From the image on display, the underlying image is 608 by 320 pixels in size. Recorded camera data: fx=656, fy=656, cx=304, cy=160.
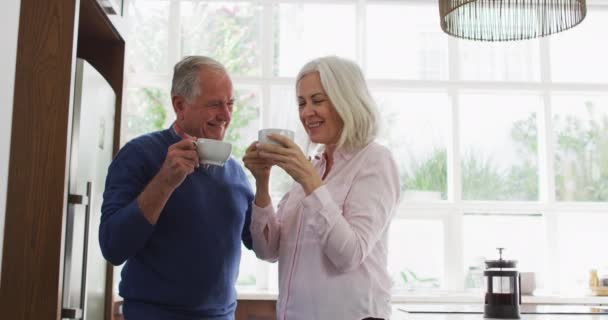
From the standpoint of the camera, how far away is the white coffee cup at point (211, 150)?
161 cm

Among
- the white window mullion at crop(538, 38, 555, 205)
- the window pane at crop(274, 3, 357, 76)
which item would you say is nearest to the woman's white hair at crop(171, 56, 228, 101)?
the window pane at crop(274, 3, 357, 76)

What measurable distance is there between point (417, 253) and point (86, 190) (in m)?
3.43

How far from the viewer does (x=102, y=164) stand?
2.55 metres

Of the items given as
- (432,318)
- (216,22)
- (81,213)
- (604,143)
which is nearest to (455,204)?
(604,143)

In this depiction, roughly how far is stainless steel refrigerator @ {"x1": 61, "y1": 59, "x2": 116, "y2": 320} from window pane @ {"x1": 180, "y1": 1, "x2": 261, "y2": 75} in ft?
8.65

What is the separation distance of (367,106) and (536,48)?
4.26 meters

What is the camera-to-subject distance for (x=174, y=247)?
5.87 feet

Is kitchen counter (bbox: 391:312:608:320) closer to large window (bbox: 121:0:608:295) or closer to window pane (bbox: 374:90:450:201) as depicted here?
large window (bbox: 121:0:608:295)

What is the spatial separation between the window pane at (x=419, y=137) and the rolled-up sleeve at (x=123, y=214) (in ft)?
12.0

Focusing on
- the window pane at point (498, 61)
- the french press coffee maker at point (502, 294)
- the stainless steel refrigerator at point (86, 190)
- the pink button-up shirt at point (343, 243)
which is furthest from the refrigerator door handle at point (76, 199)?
the window pane at point (498, 61)

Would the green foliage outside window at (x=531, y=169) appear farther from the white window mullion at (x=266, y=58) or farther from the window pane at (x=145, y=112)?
the window pane at (x=145, y=112)

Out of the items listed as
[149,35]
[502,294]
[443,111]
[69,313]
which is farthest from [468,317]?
[149,35]

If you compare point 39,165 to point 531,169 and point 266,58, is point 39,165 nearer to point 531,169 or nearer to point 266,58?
point 266,58

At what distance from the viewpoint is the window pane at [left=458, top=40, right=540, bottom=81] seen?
5391 millimetres
